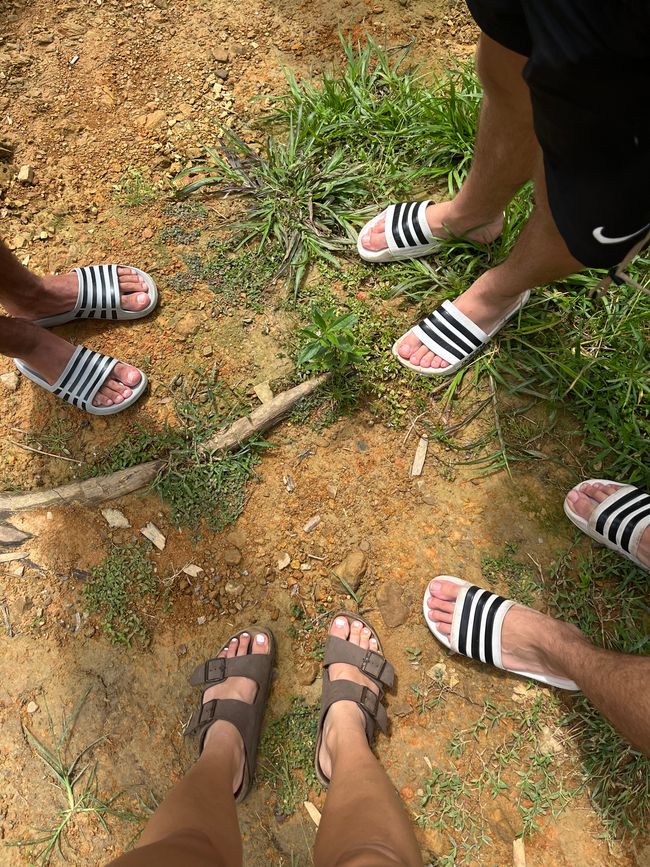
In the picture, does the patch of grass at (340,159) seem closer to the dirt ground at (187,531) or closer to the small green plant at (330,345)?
the dirt ground at (187,531)

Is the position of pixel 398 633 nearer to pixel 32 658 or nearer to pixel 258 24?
pixel 32 658

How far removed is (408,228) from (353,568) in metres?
1.51

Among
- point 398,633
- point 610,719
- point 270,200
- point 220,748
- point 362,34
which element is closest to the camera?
point 610,719

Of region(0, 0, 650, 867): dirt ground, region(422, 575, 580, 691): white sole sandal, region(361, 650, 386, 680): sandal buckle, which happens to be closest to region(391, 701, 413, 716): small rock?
region(0, 0, 650, 867): dirt ground

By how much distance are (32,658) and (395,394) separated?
1910mm

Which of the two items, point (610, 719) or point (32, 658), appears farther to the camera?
point (32, 658)

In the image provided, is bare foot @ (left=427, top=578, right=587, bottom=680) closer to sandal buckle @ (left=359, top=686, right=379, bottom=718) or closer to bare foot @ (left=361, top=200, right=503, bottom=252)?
sandal buckle @ (left=359, top=686, right=379, bottom=718)

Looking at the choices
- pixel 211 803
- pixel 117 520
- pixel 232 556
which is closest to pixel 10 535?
pixel 117 520

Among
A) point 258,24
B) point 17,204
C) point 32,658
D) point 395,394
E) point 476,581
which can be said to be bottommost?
point 32,658

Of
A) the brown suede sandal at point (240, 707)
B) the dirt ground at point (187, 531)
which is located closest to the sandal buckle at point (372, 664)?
the dirt ground at point (187, 531)

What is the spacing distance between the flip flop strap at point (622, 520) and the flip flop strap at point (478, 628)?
50 centimetres

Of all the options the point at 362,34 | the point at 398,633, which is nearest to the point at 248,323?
the point at 398,633

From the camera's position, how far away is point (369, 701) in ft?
6.79

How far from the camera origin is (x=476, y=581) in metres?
2.25
